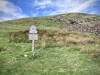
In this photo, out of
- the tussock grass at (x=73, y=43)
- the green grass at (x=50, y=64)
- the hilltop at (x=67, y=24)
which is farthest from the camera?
the hilltop at (x=67, y=24)

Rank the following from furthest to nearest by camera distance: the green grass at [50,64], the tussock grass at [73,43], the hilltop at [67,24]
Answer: the hilltop at [67,24] → the tussock grass at [73,43] → the green grass at [50,64]

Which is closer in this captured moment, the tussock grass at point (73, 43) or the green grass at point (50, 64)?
the green grass at point (50, 64)

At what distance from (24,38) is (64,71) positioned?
14538 millimetres

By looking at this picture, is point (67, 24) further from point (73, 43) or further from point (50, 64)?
point (50, 64)

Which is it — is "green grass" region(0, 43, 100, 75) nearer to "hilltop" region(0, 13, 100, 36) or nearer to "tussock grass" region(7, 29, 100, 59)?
"tussock grass" region(7, 29, 100, 59)

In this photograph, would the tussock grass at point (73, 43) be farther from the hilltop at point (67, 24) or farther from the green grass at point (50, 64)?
the hilltop at point (67, 24)

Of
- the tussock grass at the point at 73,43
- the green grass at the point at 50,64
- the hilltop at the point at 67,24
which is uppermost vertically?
the hilltop at the point at 67,24

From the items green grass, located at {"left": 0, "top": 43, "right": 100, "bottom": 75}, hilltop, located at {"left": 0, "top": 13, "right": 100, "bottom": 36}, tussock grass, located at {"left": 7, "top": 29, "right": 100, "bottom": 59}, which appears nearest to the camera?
green grass, located at {"left": 0, "top": 43, "right": 100, "bottom": 75}

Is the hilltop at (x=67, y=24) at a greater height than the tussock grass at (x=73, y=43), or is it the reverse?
the hilltop at (x=67, y=24)

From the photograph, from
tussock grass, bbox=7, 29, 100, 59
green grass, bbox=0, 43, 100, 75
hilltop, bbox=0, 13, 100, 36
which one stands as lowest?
green grass, bbox=0, 43, 100, 75

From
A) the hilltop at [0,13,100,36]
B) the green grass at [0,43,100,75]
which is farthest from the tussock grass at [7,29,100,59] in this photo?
the hilltop at [0,13,100,36]

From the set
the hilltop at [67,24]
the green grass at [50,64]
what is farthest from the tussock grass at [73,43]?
the hilltop at [67,24]

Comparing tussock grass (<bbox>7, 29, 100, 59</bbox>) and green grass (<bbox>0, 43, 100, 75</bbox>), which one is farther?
tussock grass (<bbox>7, 29, 100, 59</bbox>)

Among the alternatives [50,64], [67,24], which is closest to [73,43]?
[50,64]
